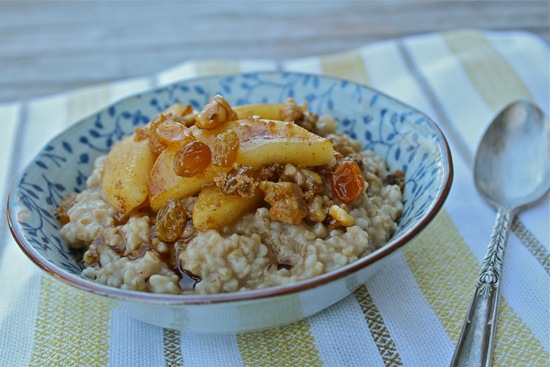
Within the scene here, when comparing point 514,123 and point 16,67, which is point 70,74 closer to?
point 16,67

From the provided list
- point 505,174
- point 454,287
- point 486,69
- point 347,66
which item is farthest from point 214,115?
point 486,69

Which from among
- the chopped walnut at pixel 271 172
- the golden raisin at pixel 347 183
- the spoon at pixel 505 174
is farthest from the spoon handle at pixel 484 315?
the chopped walnut at pixel 271 172

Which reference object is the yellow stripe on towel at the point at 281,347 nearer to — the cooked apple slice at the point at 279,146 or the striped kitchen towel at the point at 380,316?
the striped kitchen towel at the point at 380,316

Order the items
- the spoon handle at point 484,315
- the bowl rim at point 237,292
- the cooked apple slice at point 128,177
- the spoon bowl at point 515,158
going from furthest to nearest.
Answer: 1. the spoon bowl at point 515,158
2. the cooked apple slice at point 128,177
3. the spoon handle at point 484,315
4. the bowl rim at point 237,292

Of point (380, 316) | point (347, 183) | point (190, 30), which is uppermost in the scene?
point (347, 183)

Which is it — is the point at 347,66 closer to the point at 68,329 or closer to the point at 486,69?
the point at 486,69

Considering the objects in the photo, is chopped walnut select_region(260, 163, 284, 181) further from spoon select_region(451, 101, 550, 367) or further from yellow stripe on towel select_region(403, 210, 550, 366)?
spoon select_region(451, 101, 550, 367)

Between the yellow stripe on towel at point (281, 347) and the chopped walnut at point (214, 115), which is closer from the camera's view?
the yellow stripe on towel at point (281, 347)
